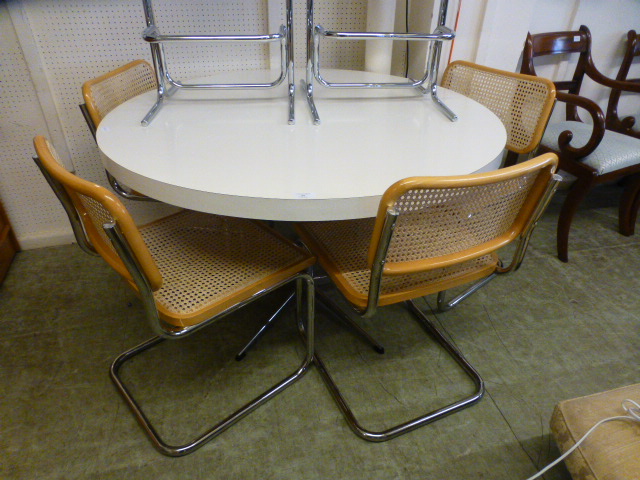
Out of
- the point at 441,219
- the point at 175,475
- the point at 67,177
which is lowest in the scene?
the point at 175,475

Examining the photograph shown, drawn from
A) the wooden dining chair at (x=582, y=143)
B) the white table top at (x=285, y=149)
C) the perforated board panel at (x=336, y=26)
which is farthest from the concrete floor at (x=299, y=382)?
the perforated board panel at (x=336, y=26)

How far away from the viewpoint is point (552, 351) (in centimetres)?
150

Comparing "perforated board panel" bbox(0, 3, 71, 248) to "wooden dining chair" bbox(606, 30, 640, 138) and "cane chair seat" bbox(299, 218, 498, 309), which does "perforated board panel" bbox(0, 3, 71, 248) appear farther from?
"wooden dining chair" bbox(606, 30, 640, 138)

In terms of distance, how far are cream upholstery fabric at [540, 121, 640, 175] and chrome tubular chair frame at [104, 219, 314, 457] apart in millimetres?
1424

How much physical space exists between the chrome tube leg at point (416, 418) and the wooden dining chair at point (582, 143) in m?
0.91

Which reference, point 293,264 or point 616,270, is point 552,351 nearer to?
point 616,270

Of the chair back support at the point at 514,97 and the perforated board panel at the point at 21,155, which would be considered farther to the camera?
the perforated board panel at the point at 21,155

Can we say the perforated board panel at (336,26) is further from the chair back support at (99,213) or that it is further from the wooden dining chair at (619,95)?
the wooden dining chair at (619,95)

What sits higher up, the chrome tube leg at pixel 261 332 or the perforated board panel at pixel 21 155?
the perforated board panel at pixel 21 155

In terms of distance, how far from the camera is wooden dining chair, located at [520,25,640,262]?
71.8 inches

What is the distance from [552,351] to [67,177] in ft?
5.12

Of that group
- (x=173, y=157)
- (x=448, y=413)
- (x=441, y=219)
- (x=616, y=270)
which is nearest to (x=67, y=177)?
Result: (x=173, y=157)

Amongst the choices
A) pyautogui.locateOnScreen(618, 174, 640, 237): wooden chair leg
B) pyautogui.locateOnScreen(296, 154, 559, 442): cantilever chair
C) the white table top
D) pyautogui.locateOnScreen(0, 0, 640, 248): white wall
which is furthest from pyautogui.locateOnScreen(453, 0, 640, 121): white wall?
pyautogui.locateOnScreen(296, 154, 559, 442): cantilever chair

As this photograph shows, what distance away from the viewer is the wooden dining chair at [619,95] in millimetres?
2238
